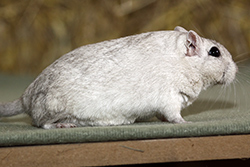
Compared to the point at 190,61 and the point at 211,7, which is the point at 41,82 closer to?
the point at 190,61

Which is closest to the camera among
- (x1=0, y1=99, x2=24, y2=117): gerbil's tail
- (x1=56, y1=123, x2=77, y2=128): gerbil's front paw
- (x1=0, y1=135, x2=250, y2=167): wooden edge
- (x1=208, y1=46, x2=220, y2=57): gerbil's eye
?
(x1=0, y1=135, x2=250, y2=167): wooden edge

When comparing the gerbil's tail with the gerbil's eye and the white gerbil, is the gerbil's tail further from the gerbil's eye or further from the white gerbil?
the gerbil's eye

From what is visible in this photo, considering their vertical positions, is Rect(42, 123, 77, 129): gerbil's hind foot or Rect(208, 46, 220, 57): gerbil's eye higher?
Rect(208, 46, 220, 57): gerbil's eye

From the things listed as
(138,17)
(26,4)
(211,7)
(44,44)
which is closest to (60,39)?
(44,44)

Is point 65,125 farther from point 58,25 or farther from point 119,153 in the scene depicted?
point 58,25

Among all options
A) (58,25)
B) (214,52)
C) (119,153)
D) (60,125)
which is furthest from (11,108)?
(58,25)

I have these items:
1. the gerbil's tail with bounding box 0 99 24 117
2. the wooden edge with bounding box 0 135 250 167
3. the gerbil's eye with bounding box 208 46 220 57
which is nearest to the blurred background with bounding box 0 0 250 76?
the gerbil's tail with bounding box 0 99 24 117
